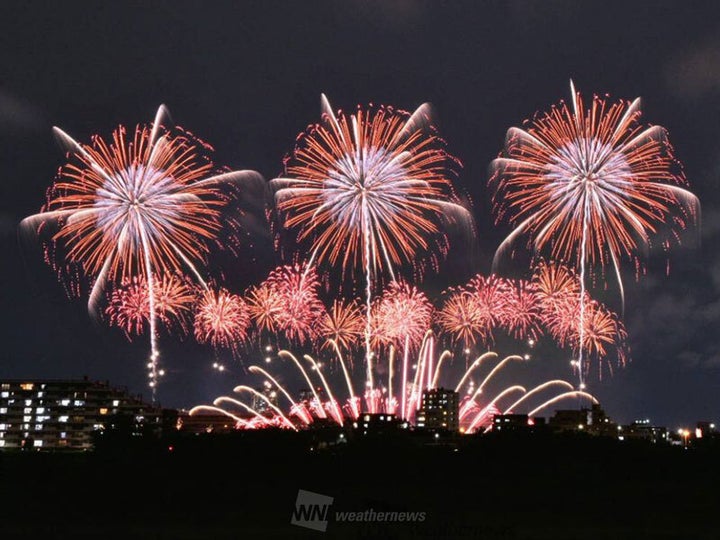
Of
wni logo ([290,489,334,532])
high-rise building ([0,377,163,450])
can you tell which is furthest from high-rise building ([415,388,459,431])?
wni logo ([290,489,334,532])

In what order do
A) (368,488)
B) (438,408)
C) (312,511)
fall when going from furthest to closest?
(438,408), (368,488), (312,511)

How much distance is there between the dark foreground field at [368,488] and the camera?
50.8 meters

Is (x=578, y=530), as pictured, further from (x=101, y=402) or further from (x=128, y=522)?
(x=101, y=402)

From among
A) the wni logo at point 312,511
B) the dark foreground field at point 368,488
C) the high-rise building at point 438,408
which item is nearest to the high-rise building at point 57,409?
the high-rise building at point 438,408

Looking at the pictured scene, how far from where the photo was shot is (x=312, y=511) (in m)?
53.9

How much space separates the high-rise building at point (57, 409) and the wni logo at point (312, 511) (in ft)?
414

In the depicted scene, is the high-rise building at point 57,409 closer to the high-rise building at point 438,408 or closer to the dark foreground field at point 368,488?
the high-rise building at point 438,408

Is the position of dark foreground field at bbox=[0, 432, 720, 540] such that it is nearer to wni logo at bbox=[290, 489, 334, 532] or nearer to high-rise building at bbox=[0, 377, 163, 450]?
wni logo at bbox=[290, 489, 334, 532]

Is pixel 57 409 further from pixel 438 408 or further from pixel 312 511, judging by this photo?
pixel 312 511

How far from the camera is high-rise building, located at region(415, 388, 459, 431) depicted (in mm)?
182375

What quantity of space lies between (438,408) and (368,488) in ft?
386

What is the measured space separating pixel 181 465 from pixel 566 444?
4050cm

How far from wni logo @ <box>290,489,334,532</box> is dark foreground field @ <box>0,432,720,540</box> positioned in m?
0.63

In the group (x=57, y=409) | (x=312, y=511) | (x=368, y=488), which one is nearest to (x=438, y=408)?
(x=57, y=409)
